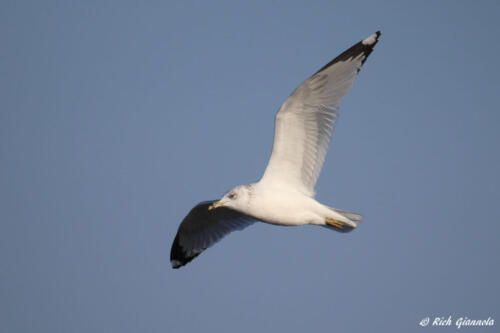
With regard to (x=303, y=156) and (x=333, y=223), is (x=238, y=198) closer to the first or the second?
(x=303, y=156)

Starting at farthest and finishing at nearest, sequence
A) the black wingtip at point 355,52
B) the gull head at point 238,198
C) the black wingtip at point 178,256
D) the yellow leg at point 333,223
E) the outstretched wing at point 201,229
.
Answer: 1. the black wingtip at point 178,256
2. the outstretched wing at point 201,229
3. the yellow leg at point 333,223
4. the gull head at point 238,198
5. the black wingtip at point 355,52

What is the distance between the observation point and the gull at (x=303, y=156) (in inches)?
220

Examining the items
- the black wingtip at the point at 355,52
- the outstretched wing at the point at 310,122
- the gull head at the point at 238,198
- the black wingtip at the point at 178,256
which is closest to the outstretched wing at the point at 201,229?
the black wingtip at the point at 178,256

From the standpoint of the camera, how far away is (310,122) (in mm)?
5738

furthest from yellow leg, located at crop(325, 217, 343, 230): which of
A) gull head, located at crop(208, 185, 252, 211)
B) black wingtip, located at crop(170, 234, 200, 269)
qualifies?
black wingtip, located at crop(170, 234, 200, 269)

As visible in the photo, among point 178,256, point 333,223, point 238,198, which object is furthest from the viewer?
point 178,256

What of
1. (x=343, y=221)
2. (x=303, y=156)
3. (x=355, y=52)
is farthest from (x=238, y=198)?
(x=355, y=52)

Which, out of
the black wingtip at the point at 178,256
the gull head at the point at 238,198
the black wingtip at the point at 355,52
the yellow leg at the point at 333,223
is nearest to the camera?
the black wingtip at the point at 355,52

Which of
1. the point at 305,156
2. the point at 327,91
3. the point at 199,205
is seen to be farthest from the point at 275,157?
the point at 199,205

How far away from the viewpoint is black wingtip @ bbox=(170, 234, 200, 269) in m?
7.70

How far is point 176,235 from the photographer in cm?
764

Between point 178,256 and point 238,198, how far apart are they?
2.48 metres

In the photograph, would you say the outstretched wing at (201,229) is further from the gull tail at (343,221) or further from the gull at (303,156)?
the gull tail at (343,221)

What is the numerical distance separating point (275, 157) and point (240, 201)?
65cm
